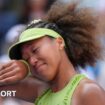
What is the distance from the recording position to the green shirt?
7.05ft

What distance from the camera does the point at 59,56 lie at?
2.24 meters

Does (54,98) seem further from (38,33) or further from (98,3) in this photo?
(98,3)

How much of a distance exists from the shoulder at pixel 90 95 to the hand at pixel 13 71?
0.31 meters

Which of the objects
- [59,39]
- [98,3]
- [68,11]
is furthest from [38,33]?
[98,3]

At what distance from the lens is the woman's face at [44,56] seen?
2193 mm

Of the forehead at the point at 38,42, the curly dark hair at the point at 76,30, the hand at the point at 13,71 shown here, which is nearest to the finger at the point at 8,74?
the hand at the point at 13,71

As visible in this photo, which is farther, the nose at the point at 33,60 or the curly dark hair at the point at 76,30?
the curly dark hair at the point at 76,30

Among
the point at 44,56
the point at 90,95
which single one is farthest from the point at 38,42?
the point at 90,95

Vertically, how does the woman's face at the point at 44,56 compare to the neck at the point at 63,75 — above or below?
above

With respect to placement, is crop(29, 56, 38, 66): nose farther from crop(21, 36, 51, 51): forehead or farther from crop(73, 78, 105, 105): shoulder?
crop(73, 78, 105, 105): shoulder

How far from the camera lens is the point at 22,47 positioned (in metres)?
2.29

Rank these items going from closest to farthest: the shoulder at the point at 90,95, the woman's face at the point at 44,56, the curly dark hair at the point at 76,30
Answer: the shoulder at the point at 90,95, the woman's face at the point at 44,56, the curly dark hair at the point at 76,30

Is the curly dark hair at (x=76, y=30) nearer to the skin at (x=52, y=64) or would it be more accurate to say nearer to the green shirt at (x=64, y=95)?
the skin at (x=52, y=64)

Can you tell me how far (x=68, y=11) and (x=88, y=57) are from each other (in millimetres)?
259
